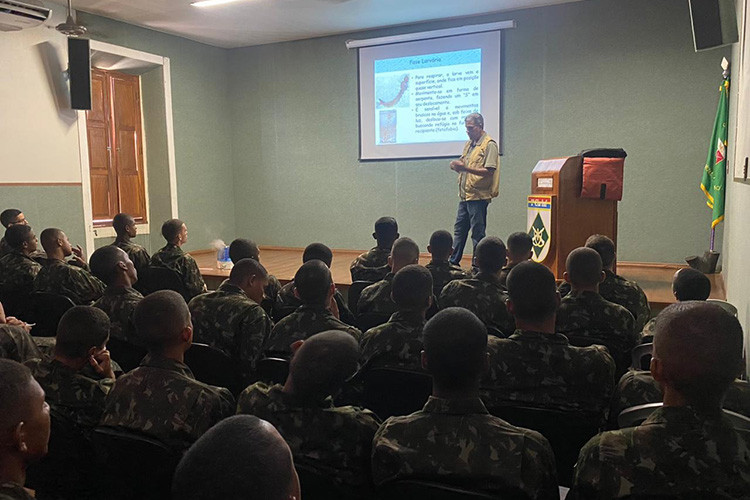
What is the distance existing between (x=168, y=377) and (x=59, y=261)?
2.37 m

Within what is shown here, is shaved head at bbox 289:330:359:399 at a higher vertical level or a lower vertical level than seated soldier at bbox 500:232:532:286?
lower

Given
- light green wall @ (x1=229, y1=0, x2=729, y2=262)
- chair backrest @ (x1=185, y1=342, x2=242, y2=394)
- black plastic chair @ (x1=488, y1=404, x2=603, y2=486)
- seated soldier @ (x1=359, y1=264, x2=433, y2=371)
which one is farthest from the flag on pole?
chair backrest @ (x1=185, y1=342, x2=242, y2=394)

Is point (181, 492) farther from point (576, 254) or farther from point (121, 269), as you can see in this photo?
point (121, 269)

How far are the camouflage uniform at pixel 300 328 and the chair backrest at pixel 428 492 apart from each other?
1052 mm

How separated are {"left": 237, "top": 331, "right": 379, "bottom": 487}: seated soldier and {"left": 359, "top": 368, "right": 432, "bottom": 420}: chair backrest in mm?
436

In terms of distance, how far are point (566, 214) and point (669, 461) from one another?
11.2ft

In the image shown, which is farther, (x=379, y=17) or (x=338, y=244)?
(x=338, y=244)

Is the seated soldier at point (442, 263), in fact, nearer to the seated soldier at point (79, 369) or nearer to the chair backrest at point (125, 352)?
the chair backrest at point (125, 352)

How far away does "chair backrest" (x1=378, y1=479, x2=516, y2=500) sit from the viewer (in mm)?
1161

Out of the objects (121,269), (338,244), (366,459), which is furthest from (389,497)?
(338,244)

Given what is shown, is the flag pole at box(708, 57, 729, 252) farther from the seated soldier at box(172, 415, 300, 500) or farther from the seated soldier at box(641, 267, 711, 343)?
the seated soldier at box(172, 415, 300, 500)

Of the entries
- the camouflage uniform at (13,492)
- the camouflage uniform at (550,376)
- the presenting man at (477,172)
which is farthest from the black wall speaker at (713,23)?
the camouflage uniform at (13,492)

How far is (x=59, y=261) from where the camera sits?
11.9ft

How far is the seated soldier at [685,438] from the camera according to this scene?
1161mm
